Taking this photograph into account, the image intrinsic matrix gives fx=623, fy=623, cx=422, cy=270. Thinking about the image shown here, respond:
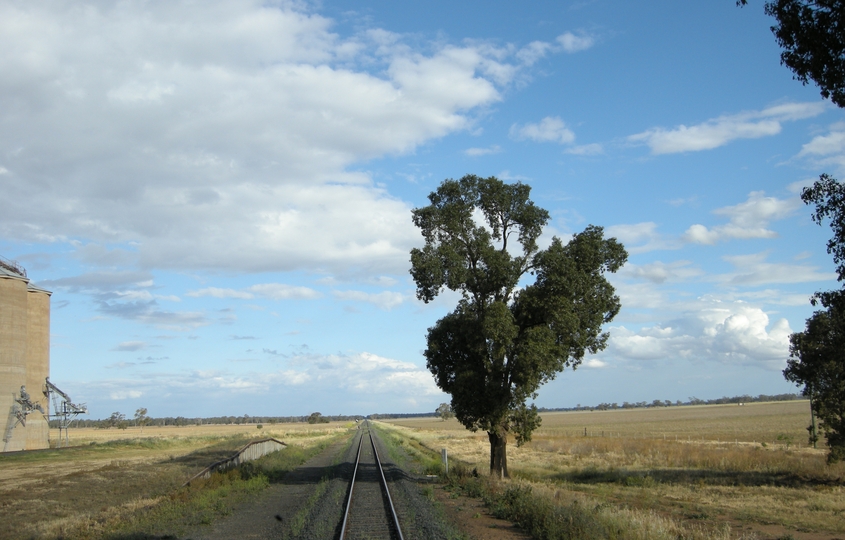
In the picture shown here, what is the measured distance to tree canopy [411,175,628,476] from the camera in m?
23.2

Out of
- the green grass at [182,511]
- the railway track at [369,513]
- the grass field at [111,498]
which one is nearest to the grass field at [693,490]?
the railway track at [369,513]

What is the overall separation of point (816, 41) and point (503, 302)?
14601 millimetres

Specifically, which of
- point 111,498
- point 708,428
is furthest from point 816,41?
point 708,428

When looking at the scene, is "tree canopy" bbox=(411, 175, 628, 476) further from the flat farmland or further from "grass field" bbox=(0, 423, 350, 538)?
the flat farmland

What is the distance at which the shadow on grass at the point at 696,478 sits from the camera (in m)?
24.9

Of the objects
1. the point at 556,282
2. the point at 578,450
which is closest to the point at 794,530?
the point at 556,282

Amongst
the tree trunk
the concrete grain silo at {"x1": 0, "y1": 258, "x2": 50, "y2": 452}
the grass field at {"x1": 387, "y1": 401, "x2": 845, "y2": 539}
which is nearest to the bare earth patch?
the grass field at {"x1": 387, "y1": 401, "x2": 845, "y2": 539}

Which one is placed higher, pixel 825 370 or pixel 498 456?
pixel 825 370

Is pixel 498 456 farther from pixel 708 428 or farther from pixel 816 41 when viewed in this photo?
pixel 708 428

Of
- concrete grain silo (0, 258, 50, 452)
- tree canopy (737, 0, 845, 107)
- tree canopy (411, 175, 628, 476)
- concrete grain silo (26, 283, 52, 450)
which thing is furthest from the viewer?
concrete grain silo (26, 283, 52, 450)

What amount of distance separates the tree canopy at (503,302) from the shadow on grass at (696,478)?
6120mm

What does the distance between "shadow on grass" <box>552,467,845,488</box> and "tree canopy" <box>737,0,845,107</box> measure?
62.6 feet

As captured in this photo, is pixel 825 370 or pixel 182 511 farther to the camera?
pixel 825 370

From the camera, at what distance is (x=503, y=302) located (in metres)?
24.0
